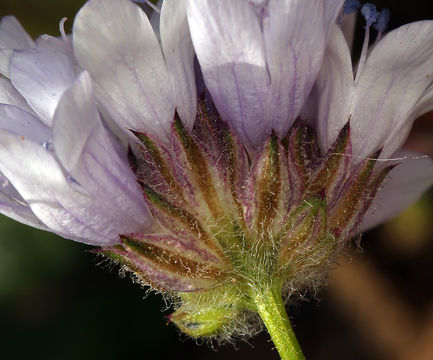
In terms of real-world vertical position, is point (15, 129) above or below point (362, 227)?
above

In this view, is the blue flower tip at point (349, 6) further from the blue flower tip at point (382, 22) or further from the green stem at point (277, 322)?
the green stem at point (277, 322)

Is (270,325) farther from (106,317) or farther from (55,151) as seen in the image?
(106,317)

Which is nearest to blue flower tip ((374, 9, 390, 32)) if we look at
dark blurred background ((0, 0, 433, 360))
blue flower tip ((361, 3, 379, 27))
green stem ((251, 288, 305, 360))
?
blue flower tip ((361, 3, 379, 27))

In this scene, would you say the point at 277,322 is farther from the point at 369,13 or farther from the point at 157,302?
the point at 157,302

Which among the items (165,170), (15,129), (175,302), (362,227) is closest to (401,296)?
(362,227)

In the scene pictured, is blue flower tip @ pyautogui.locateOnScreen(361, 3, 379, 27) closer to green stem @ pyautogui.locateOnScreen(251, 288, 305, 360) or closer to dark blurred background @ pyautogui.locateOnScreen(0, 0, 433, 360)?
green stem @ pyautogui.locateOnScreen(251, 288, 305, 360)
